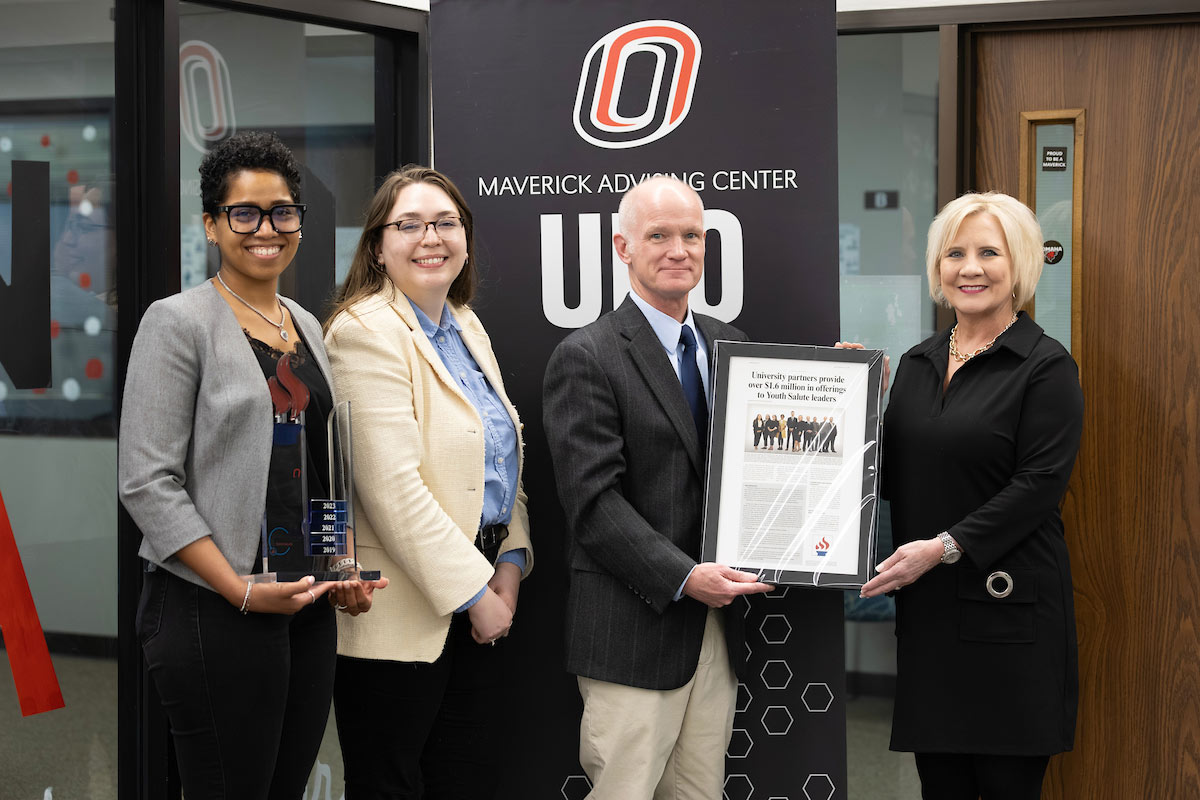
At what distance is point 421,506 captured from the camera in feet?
6.96

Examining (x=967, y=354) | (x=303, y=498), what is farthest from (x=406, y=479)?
(x=967, y=354)

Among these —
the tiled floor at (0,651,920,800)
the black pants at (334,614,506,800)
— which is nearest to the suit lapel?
the black pants at (334,614,506,800)

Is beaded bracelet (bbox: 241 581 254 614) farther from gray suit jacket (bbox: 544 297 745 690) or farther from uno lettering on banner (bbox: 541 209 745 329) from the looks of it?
uno lettering on banner (bbox: 541 209 745 329)

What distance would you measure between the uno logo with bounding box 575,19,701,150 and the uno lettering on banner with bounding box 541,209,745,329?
224 mm

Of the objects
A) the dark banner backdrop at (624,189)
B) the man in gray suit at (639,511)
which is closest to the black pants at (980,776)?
the dark banner backdrop at (624,189)

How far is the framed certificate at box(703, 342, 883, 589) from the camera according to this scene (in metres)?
2.25

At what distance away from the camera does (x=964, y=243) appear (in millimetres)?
2426

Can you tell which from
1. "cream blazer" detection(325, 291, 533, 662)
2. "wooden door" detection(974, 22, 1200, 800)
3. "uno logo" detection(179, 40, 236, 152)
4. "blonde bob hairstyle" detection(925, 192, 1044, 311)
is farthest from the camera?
"wooden door" detection(974, 22, 1200, 800)

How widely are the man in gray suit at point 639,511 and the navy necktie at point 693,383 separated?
12 mm

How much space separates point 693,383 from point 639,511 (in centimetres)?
32

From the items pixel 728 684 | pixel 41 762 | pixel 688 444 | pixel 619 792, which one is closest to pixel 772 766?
pixel 728 684

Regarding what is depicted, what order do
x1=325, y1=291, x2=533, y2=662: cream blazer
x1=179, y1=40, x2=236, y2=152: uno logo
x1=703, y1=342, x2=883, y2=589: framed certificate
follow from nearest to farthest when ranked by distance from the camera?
x1=325, y1=291, x2=533, y2=662: cream blazer < x1=703, y1=342, x2=883, y2=589: framed certificate < x1=179, y1=40, x2=236, y2=152: uno logo

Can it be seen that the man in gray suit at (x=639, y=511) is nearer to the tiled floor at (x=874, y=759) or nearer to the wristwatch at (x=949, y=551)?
the wristwatch at (x=949, y=551)

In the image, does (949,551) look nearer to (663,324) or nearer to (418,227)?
(663,324)
